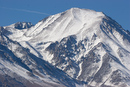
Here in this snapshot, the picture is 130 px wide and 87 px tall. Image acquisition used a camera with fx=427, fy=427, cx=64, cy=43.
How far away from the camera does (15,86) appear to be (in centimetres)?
19988

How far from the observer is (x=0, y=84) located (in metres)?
194

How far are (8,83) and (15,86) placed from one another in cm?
360

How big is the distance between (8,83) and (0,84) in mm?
5818

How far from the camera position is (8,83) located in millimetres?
199000

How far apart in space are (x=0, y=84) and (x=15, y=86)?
28.3 ft
